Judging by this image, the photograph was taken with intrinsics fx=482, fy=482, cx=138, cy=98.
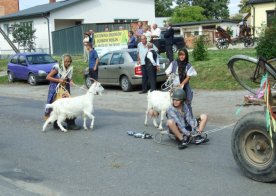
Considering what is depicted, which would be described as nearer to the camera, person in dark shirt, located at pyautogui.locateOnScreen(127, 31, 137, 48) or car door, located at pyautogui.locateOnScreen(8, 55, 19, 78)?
person in dark shirt, located at pyautogui.locateOnScreen(127, 31, 137, 48)

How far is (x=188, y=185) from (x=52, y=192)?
1.78 meters

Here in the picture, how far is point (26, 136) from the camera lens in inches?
406

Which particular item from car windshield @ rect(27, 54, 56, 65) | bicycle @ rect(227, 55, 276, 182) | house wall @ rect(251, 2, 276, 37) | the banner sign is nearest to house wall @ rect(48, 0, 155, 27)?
house wall @ rect(251, 2, 276, 37)

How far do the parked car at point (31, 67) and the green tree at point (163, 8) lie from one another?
6847 centimetres

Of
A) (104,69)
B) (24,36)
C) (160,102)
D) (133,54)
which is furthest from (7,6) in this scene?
(160,102)

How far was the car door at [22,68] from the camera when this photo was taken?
23.9m

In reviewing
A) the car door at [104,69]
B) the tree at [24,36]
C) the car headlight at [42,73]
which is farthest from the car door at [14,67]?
the tree at [24,36]

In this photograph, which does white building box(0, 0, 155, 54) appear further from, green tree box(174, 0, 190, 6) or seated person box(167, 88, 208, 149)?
green tree box(174, 0, 190, 6)

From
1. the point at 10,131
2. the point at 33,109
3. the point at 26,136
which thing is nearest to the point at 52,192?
the point at 26,136

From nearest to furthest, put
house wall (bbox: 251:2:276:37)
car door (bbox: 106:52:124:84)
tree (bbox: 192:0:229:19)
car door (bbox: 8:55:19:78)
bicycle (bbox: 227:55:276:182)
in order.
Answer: bicycle (bbox: 227:55:276:182)
car door (bbox: 106:52:124:84)
car door (bbox: 8:55:19:78)
house wall (bbox: 251:2:276:37)
tree (bbox: 192:0:229:19)

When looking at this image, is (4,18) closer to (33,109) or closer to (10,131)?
(33,109)

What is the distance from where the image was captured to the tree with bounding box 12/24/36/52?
1505 inches

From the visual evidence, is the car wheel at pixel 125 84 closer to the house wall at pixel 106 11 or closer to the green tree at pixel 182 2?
the house wall at pixel 106 11

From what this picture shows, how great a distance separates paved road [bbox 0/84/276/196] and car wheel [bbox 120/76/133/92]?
18.8 ft
